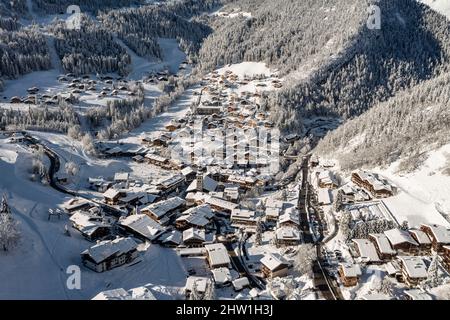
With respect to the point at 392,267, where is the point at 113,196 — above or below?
below

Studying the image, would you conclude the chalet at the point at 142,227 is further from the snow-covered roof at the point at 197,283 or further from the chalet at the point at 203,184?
the chalet at the point at 203,184

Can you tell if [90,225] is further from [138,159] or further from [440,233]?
[440,233]

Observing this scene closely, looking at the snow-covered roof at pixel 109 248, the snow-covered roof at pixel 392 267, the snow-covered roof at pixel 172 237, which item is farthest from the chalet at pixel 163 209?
the snow-covered roof at pixel 392 267

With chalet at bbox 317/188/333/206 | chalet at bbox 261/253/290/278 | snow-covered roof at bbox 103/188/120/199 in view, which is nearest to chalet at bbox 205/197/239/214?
chalet at bbox 317/188/333/206

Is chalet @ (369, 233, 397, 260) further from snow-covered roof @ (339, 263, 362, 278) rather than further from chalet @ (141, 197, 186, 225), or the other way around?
chalet @ (141, 197, 186, 225)

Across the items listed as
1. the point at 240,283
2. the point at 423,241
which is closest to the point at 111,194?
the point at 240,283
